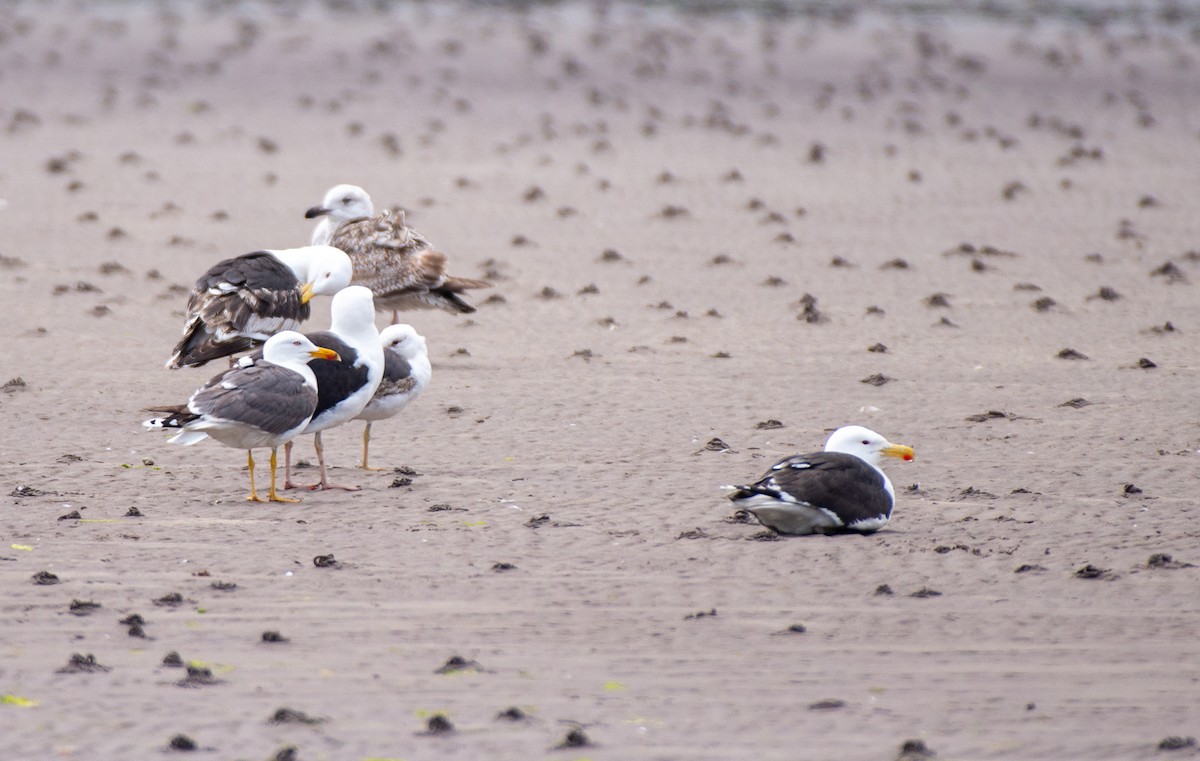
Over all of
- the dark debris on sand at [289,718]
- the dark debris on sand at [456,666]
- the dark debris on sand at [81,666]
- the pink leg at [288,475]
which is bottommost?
the dark debris on sand at [289,718]

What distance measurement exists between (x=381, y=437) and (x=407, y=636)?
4.03 m

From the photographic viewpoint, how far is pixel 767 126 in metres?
28.0

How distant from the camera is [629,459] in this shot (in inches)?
394

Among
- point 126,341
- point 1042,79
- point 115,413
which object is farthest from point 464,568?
point 1042,79

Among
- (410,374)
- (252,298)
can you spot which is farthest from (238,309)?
(410,374)

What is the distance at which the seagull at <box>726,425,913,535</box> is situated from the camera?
8.12m

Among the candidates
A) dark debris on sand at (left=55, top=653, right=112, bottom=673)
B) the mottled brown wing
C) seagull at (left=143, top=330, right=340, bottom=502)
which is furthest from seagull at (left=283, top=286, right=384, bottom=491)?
dark debris on sand at (left=55, top=653, right=112, bottom=673)

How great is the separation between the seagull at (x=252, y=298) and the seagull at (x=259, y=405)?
6.85 feet

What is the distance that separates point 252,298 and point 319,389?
246cm

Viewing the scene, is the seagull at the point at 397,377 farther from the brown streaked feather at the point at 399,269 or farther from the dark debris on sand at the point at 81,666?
the dark debris on sand at the point at 81,666

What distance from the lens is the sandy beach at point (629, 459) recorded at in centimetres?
617

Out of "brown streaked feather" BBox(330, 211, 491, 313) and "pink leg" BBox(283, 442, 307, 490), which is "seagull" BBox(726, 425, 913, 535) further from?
"brown streaked feather" BBox(330, 211, 491, 313)

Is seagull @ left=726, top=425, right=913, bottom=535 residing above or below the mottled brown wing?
below

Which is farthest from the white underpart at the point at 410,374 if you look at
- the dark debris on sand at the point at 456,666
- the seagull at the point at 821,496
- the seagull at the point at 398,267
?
the dark debris on sand at the point at 456,666
